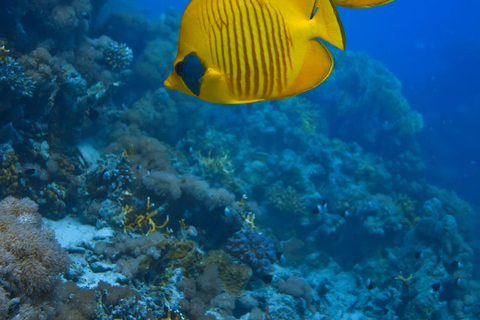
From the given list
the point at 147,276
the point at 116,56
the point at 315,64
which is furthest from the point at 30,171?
the point at 315,64

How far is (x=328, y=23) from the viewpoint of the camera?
0.86 metres

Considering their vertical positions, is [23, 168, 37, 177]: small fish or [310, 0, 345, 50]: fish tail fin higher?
[310, 0, 345, 50]: fish tail fin

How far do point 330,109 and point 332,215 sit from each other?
29.7 ft

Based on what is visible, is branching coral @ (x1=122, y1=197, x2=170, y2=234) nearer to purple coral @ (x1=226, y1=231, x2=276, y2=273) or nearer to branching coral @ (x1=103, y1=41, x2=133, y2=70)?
purple coral @ (x1=226, y1=231, x2=276, y2=273)

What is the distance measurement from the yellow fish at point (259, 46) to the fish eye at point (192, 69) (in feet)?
0.06

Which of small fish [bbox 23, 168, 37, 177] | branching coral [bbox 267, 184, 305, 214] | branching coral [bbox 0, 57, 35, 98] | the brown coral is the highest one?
branching coral [bbox 267, 184, 305, 214]

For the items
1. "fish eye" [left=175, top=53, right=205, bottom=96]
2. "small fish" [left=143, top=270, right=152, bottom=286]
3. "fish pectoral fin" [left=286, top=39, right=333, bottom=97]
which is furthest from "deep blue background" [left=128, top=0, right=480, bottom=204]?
"fish eye" [left=175, top=53, right=205, bottom=96]

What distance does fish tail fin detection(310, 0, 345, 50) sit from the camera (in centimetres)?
83

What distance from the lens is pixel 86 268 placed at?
4.66m

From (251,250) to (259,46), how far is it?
587 centimetres

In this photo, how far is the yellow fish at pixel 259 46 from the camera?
918 mm

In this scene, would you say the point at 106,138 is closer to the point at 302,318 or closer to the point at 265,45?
the point at 302,318

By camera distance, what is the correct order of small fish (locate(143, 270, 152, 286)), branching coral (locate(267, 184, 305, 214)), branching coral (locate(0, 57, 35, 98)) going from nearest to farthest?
1. small fish (locate(143, 270, 152, 286))
2. branching coral (locate(0, 57, 35, 98))
3. branching coral (locate(267, 184, 305, 214))

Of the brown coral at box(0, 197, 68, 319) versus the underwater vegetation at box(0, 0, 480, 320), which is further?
the underwater vegetation at box(0, 0, 480, 320)
